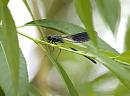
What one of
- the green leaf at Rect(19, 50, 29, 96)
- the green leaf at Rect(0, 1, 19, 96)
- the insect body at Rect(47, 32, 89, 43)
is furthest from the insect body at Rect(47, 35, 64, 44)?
the green leaf at Rect(0, 1, 19, 96)

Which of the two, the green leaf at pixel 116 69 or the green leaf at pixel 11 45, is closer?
the green leaf at pixel 11 45

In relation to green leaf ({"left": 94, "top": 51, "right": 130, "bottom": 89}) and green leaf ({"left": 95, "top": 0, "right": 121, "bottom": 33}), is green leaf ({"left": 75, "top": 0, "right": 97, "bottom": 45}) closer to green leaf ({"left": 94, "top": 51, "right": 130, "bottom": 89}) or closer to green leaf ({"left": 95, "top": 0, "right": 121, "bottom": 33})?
green leaf ({"left": 95, "top": 0, "right": 121, "bottom": 33})

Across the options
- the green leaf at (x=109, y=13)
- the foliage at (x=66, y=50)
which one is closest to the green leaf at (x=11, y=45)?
the foliage at (x=66, y=50)

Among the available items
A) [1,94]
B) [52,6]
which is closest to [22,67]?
[1,94]

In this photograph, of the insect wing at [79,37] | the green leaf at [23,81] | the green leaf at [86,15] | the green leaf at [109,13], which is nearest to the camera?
the green leaf at [86,15]

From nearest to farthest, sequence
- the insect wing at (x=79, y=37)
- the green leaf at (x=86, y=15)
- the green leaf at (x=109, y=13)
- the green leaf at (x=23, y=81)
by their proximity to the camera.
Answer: the green leaf at (x=86, y=15) < the green leaf at (x=109, y=13) < the green leaf at (x=23, y=81) < the insect wing at (x=79, y=37)

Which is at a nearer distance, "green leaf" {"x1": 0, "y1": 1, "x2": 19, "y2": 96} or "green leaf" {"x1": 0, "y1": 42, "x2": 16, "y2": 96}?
"green leaf" {"x1": 0, "y1": 1, "x2": 19, "y2": 96}

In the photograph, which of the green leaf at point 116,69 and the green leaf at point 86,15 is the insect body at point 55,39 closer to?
the green leaf at point 116,69

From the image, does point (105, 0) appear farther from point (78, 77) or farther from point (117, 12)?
point (78, 77)

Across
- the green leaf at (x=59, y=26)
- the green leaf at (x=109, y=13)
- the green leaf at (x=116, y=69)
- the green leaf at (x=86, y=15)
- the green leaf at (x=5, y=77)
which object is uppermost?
the green leaf at (x=86, y=15)
